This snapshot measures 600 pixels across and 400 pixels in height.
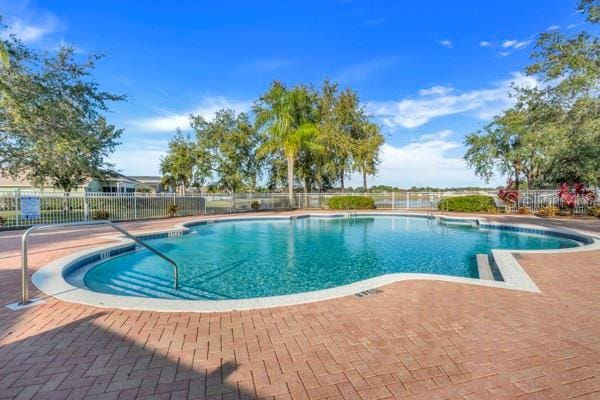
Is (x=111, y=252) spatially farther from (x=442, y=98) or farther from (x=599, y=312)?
(x=442, y=98)

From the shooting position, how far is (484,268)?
5.95 meters

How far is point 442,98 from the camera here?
1881 cm

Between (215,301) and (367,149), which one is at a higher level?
(367,149)

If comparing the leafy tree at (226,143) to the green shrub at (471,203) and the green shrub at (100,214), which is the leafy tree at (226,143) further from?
the green shrub at (471,203)

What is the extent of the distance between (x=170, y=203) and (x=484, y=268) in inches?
606

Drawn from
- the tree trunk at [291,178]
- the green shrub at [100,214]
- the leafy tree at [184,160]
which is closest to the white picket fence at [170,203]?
the green shrub at [100,214]

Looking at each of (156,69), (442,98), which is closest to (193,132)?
(156,69)

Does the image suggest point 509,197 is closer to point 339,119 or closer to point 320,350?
point 339,119

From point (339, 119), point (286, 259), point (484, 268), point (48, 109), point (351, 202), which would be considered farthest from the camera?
point (339, 119)

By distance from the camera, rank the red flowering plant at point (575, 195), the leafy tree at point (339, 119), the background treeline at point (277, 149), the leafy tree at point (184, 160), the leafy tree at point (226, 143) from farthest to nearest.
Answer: the leafy tree at point (184, 160) < the leafy tree at point (339, 119) < the leafy tree at point (226, 143) < the background treeline at point (277, 149) < the red flowering plant at point (575, 195)

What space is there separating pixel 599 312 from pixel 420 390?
288 centimetres

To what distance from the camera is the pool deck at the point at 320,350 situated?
6.49 feet

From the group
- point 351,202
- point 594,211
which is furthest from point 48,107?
point 594,211

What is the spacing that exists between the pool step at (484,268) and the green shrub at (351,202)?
15422 millimetres
